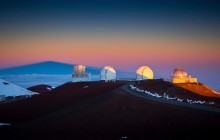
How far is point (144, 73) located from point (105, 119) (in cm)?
3317

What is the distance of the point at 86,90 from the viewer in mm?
51781

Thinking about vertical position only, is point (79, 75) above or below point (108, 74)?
below

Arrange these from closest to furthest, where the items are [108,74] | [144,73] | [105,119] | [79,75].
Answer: [105,119] → [144,73] → [108,74] → [79,75]

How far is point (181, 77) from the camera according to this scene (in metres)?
65.1

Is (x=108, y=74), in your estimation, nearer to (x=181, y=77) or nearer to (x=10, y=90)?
(x=181, y=77)

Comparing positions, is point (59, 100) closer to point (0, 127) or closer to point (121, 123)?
point (0, 127)

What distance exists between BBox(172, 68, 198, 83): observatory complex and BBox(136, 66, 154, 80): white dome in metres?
5.17

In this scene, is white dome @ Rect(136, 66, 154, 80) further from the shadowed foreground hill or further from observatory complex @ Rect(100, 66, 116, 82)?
the shadowed foreground hill

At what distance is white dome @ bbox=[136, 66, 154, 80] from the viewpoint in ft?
211

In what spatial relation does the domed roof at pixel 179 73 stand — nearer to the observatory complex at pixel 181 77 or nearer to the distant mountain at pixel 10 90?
the observatory complex at pixel 181 77

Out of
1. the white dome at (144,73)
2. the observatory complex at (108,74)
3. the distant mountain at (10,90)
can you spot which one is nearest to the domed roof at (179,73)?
the white dome at (144,73)

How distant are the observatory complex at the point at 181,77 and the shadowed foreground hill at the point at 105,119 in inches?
787

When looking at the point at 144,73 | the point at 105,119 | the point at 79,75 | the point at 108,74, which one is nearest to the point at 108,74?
the point at 108,74

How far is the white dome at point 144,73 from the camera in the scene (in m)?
64.3
